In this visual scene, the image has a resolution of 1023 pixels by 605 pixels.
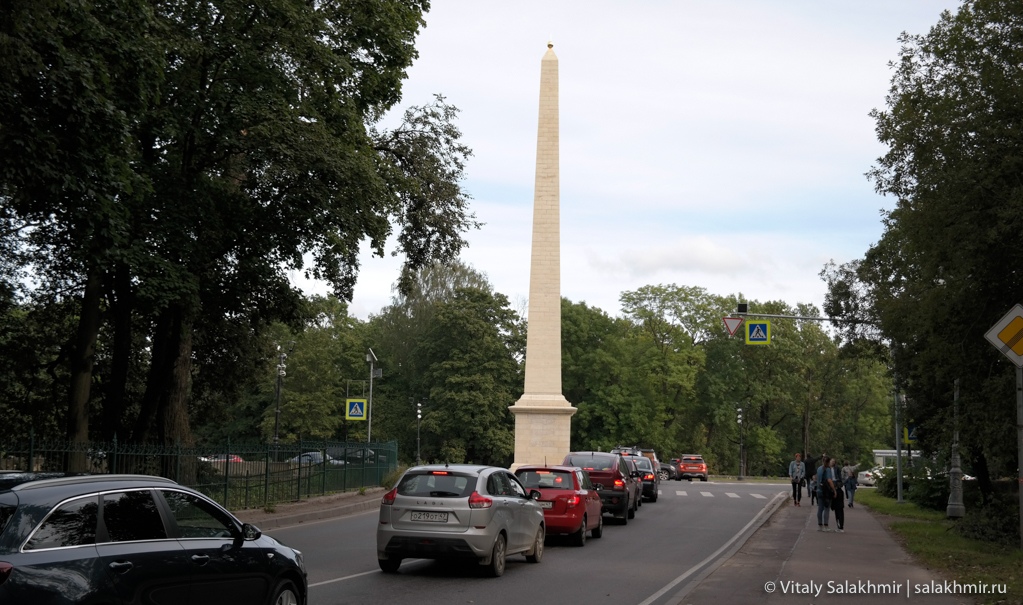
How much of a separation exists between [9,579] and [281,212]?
17739 millimetres

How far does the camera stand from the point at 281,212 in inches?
925

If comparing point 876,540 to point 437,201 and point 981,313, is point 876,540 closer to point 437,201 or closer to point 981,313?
point 981,313

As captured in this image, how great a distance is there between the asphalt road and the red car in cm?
40

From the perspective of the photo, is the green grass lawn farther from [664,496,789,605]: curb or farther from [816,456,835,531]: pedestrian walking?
[664,496,789,605]: curb

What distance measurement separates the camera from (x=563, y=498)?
65.5 feet

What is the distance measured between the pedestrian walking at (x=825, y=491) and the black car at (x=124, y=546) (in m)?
16.9

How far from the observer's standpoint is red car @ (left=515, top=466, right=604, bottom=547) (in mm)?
19797

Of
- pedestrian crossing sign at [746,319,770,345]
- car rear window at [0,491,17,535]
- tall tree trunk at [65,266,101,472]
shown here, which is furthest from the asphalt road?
pedestrian crossing sign at [746,319,770,345]

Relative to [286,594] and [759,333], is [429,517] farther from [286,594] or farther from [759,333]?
[759,333]

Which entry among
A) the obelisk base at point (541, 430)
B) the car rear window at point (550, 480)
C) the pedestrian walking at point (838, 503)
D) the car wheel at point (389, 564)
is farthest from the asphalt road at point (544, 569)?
the obelisk base at point (541, 430)

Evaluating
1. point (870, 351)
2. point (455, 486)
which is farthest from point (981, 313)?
point (870, 351)

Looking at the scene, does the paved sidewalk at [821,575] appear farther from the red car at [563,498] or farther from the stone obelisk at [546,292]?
the stone obelisk at [546,292]

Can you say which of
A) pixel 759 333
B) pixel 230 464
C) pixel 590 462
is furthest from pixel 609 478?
pixel 759 333

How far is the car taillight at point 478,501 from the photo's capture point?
565 inches
